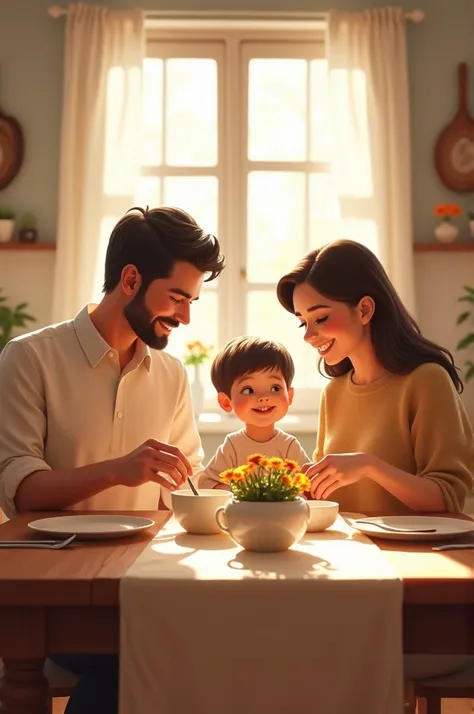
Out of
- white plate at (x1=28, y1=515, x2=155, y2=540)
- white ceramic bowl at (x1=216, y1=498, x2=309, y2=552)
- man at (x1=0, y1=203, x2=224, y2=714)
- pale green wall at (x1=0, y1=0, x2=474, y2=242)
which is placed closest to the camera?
white ceramic bowl at (x1=216, y1=498, x2=309, y2=552)

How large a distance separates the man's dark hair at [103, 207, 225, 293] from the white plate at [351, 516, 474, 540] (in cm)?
74

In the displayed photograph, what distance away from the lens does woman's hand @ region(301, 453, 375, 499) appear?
1702 millimetres

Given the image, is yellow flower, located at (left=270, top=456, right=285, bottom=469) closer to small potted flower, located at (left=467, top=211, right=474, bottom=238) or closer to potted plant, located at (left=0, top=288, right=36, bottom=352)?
potted plant, located at (left=0, top=288, right=36, bottom=352)

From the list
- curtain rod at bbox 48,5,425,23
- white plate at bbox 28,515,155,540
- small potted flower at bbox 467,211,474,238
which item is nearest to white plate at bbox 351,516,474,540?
white plate at bbox 28,515,155,540

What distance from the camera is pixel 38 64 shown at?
4.92 meters

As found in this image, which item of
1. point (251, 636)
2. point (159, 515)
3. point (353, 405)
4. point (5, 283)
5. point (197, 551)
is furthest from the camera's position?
point (5, 283)

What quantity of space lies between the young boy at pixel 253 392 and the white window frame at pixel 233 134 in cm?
274

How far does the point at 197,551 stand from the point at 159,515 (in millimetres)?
383

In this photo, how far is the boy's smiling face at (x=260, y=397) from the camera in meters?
2.14

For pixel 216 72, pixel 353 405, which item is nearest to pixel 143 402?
pixel 353 405

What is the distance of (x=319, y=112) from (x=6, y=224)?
5.63 ft

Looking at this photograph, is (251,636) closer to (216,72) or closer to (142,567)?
(142,567)

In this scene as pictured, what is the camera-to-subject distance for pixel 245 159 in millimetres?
4973

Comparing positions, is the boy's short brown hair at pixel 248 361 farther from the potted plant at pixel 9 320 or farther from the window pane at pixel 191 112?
the window pane at pixel 191 112
